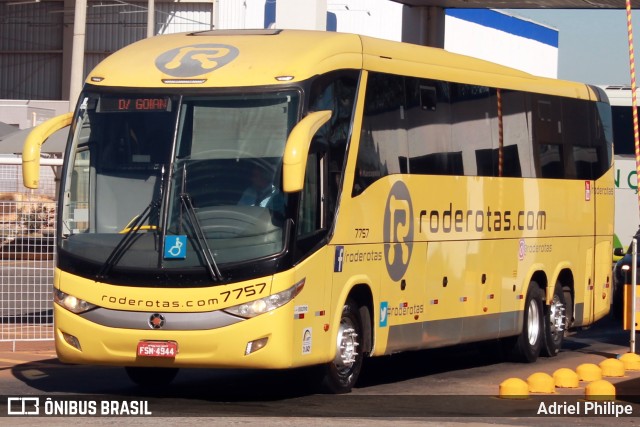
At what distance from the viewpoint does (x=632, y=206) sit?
113 feet

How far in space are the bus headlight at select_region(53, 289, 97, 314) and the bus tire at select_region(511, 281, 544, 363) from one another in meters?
7.12

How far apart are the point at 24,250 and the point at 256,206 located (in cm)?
571

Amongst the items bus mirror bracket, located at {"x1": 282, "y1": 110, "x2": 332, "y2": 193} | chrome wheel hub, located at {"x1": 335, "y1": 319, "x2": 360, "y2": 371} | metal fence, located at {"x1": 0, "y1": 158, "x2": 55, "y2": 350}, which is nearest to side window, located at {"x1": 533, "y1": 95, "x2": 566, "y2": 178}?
chrome wheel hub, located at {"x1": 335, "y1": 319, "x2": 360, "y2": 371}

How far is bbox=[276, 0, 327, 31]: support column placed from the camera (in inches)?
839

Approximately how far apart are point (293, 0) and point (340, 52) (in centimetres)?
864

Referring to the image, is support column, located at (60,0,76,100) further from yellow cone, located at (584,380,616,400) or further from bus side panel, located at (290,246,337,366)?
yellow cone, located at (584,380,616,400)

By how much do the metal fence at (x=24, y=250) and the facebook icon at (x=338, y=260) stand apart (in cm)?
527

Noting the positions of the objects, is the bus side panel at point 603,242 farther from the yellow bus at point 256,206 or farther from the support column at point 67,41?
the support column at point 67,41

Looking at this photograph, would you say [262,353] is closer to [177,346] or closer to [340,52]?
[177,346]

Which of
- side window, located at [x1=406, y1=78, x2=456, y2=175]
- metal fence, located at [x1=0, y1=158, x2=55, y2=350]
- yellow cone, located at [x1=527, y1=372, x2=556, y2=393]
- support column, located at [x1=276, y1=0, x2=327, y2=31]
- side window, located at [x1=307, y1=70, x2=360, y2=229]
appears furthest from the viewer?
support column, located at [x1=276, y1=0, x2=327, y2=31]

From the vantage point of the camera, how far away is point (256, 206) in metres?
12.0

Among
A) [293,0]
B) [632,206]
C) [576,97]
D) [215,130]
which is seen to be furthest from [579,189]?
[632,206]

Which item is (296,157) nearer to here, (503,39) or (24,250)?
(24,250)

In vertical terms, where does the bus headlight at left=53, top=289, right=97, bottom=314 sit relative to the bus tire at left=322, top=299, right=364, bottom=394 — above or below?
above
